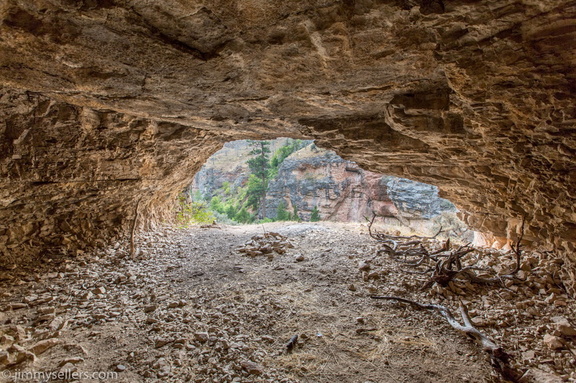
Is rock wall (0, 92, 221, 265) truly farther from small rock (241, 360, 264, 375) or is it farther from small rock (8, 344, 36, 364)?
small rock (241, 360, 264, 375)

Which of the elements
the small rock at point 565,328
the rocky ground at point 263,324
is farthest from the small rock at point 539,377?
the small rock at point 565,328

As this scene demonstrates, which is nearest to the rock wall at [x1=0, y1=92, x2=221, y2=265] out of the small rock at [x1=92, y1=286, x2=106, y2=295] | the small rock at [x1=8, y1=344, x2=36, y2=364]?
the small rock at [x1=92, y1=286, x2=106, y2=295]

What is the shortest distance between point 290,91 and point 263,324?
2868 millimetres

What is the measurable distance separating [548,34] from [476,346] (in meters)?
2.78

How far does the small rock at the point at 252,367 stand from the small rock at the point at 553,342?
2.70 meters

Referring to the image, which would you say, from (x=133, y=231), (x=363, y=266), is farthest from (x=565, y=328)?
(x=133, y=231)

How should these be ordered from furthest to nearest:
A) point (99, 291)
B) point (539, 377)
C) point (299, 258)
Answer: point (299, 258) < point (99, 291) < point (539, 377)

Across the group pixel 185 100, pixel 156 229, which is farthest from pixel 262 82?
pixel 156 229

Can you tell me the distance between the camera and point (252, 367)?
250 centimetres

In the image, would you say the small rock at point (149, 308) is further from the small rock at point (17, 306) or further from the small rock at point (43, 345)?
the small rock at point (17, 306)

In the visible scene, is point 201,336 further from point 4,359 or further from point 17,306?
point 17,306

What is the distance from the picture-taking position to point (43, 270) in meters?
4.29

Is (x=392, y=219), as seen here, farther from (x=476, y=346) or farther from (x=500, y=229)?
(x=476, y=346)

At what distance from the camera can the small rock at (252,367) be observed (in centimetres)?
245
